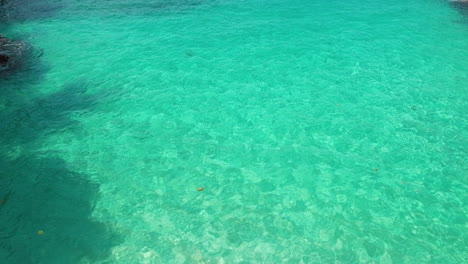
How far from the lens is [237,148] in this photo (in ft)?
19.5

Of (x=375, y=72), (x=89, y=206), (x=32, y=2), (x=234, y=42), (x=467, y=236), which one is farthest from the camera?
(x=32, y=2)

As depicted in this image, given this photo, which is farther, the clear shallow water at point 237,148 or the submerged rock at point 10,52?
the submerged rock at point 10,52

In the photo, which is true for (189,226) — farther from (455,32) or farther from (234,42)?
(455,32)

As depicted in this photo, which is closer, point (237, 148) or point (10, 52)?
point (237, 148)

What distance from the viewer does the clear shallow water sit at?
4.25 metres

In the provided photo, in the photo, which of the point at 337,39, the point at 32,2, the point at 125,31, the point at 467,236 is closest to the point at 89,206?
the point at 467,236

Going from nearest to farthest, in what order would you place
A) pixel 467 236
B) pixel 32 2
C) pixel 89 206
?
pixel 467 236 → pixel 89 206 → pixel 32 2

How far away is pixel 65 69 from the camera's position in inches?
347

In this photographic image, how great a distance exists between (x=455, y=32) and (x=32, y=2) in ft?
58.3

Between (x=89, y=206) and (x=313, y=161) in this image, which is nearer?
(x=89, y=206)

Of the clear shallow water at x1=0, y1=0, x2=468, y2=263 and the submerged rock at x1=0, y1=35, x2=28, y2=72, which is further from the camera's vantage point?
the submerged rock at x1=0, y1=35, x2=28, y2=72

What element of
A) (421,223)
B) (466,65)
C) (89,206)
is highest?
(466,65)

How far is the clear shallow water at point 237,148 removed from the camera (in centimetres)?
425

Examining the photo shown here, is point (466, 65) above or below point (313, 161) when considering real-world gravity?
above
